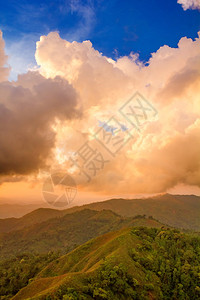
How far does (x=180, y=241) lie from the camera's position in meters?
71.4

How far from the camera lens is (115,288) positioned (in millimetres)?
36656

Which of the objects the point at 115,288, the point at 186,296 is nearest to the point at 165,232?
the point at 186,296

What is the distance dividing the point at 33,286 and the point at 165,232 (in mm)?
51011

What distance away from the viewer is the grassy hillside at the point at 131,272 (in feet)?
111

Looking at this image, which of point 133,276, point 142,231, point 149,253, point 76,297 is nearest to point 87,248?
point 142,231

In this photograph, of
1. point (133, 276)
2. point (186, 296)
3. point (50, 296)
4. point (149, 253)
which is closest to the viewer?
point (50, 296)

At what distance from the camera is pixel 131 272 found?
142 feet

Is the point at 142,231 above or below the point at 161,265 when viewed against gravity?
above

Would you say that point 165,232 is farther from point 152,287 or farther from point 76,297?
point 76,297

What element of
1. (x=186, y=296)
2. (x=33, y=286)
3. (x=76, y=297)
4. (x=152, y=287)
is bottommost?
(x=186, y=296)

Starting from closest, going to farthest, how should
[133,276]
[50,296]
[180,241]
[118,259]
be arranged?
1. [50,296]
2. [133,276]
3. [118,259]
4. [180,241]

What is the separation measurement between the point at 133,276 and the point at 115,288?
717 cm

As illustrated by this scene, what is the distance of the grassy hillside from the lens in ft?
111

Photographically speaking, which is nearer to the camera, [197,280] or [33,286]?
[33,286]
